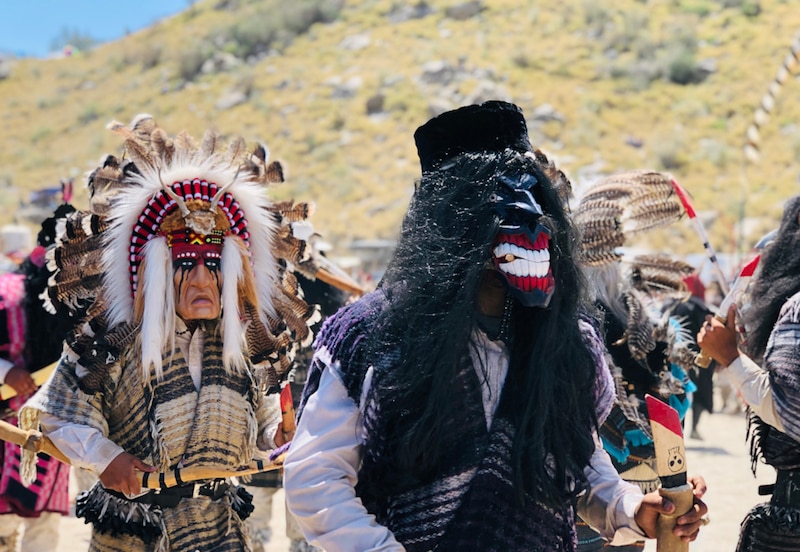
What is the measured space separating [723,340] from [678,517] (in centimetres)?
155

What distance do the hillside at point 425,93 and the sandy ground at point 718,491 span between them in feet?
52.4

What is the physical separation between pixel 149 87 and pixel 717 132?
30.9 meters

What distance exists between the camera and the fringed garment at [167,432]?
3818 mm

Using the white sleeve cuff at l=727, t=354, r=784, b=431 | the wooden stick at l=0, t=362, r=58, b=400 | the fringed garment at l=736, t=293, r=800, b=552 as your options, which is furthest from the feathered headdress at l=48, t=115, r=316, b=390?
the fringed garment at l=736, t=293, r=800, b=552

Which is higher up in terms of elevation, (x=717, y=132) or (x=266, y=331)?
(x=717, y=132)

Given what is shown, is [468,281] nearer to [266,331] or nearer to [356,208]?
[266,331]

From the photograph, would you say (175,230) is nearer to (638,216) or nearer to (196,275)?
(196,275)

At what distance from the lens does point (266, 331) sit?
426 cm

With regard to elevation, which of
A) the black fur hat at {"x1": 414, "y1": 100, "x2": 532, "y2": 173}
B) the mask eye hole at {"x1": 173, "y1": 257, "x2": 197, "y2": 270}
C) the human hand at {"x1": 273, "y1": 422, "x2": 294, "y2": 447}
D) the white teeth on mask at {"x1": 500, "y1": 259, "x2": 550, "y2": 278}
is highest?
the mask eye hole at {"x1": 173, "y1": 257, "x2": 197, "y2": 270}

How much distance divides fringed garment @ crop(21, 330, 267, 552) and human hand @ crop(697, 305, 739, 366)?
1.85 metres

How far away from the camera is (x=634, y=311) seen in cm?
516

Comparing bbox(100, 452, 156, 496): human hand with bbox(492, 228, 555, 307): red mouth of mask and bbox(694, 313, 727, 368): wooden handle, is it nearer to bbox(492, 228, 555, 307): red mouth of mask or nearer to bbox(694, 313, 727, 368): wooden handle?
bbox(492, 228, 555, 307): red mouth of mask

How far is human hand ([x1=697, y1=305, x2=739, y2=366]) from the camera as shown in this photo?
3.89 metres

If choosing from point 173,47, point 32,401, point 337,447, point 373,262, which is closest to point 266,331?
point 32,401
